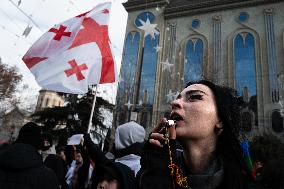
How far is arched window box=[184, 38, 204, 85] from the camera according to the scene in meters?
23.1

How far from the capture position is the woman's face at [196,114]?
151 centimetres

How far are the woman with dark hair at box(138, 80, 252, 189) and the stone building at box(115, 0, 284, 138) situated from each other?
772 inches

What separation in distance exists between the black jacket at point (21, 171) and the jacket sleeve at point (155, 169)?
3.83 ft

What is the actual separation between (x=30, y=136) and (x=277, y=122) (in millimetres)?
20413

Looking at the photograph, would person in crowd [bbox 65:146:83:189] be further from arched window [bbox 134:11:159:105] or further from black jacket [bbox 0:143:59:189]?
arched window [bbox 134:11:159:105]

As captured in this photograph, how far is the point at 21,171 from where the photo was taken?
216 cm

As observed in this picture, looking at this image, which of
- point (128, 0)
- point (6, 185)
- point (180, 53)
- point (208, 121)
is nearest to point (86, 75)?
point (6, 185)

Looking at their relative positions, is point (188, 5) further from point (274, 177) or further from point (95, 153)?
point (274, 177)

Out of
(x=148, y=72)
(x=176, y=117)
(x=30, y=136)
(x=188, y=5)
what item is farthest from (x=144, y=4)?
(x=176, y=117)

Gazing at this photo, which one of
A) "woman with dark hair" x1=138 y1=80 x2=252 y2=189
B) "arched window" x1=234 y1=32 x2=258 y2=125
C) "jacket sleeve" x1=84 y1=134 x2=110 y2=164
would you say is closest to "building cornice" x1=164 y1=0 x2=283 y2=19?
"arched window" x1=234 y1=32 x2=258 y2=125

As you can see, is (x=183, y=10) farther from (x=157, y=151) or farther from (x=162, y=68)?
(x=157, y=151)

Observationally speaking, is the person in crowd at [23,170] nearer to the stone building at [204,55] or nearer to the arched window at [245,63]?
the stone building at [204,55]

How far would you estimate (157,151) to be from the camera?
4.55ft

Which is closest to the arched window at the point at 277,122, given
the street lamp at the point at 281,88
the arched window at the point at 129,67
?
the street lamp at the point at 281,88
